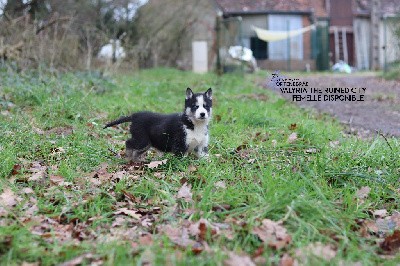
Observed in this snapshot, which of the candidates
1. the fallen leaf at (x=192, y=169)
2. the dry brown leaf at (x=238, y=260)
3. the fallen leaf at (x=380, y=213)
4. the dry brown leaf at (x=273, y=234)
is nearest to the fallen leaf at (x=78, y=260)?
the dry brown leaf at (x=238, y=260)

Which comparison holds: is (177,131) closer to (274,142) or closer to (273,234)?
(274,142)

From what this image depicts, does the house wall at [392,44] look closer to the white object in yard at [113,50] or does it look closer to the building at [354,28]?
the white object in yard at [113,50]

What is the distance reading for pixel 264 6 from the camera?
29969mm

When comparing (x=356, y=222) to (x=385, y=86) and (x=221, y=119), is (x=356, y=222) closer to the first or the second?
(x=221, y=119)

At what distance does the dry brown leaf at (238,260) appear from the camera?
306 cm

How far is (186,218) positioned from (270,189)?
71 centimetres

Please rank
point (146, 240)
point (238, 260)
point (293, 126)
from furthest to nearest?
point (293, 126) < point (146, 240) < point (238, 260)

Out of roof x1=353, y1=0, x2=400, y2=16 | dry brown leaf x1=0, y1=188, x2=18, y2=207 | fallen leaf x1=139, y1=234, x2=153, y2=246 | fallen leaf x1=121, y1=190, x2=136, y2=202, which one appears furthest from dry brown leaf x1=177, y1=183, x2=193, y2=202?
roof x1=353, y1=0, x2=400, y2=16

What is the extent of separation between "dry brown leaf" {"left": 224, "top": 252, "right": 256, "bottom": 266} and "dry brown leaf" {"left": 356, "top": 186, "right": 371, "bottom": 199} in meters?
1.58

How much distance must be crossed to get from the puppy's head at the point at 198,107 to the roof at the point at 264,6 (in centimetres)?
2405

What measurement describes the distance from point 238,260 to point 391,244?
1.15 metres

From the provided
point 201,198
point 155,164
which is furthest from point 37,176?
point 201,198

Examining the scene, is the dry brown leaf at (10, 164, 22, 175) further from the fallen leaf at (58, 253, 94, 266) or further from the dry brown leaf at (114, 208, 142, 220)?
the fallen leaf at (58, 253, 94, 266)

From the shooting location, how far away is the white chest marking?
220 inches
